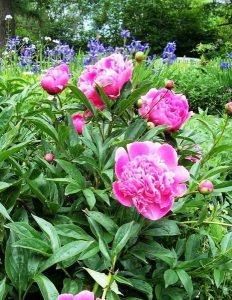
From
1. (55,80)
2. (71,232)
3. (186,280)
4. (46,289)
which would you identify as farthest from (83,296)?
(55,80)

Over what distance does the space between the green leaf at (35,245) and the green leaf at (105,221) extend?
13cm

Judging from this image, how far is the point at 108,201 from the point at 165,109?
322 mm

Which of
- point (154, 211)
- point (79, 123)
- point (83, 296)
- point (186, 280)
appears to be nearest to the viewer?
point (83, 296)

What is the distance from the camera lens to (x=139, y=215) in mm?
1134

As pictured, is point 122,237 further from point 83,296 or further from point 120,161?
point 83,296

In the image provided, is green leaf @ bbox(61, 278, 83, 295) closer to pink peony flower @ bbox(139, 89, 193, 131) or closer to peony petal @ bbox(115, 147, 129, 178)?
peony petal @ bbox(115, 147, 129, 178)

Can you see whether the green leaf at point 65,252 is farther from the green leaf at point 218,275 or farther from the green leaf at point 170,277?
the green leaf at point 218,275

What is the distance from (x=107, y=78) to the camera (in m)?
1.20

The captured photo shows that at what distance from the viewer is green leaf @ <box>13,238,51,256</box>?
3.09 feet

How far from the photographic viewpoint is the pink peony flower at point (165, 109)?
128 cm

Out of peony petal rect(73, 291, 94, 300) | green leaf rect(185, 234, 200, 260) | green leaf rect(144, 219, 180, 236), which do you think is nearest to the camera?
peony petal rect(73, 291, 94, 300)

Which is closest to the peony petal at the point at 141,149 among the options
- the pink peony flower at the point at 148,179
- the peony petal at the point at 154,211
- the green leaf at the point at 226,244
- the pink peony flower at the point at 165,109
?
the pink peony flower at the point at 148,179

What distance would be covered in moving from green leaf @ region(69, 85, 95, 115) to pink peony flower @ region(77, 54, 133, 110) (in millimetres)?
19

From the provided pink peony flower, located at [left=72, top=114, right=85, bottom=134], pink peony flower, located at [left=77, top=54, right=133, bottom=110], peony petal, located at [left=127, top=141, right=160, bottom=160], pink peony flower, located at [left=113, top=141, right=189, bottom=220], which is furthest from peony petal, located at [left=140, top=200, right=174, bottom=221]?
pink peony flower, located at [left=72, top=114, right=85, bottom=134]
